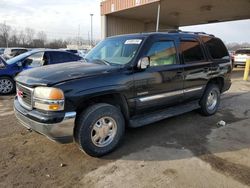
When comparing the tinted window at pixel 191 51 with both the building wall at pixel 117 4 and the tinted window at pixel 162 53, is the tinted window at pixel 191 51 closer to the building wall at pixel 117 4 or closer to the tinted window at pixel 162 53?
the tinted window at pixel 162 53

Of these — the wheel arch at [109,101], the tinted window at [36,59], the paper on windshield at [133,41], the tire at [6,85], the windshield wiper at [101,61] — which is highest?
the paper on windshield at [133,41]

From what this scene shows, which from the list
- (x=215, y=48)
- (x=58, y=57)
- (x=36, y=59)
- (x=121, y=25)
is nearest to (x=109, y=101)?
(x=215, y=48)

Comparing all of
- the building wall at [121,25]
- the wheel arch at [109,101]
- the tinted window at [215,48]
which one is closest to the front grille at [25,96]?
the wheel arch at [109,101]

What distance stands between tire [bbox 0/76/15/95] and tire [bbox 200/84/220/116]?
21.3ft

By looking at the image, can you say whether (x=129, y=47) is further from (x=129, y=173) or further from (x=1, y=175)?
(x=1, y=175)

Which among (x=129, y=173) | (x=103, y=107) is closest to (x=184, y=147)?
(x=129, y=173)

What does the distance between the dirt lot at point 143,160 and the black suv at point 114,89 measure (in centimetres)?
40

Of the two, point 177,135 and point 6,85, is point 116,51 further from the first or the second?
point 6,85

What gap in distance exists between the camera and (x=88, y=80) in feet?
11.2

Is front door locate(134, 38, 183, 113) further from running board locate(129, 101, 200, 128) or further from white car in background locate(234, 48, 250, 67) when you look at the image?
white car in background locate(234, 48, 250, 67)

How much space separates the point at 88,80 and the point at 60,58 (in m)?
6.00

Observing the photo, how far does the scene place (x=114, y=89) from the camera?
12.0 ft

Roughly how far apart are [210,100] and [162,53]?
7.68 feet

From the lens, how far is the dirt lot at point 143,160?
3076 millimetres
